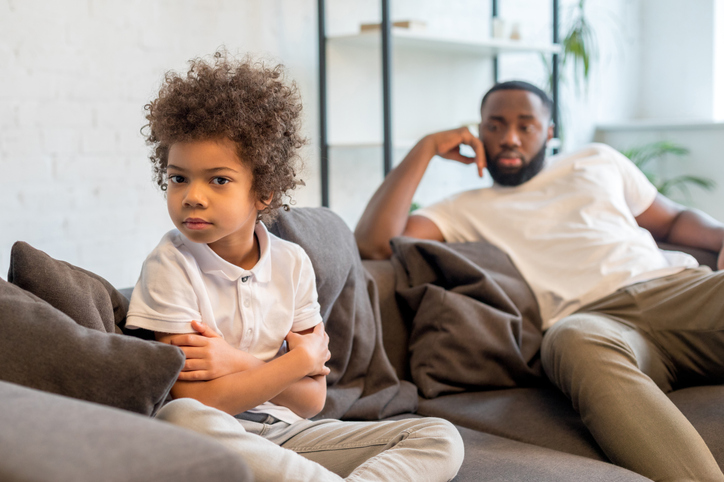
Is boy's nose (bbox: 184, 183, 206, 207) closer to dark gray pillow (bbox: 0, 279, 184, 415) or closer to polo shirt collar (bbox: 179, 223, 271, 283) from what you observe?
polo shirt collar (bbox: 179, 223, 271, 283)

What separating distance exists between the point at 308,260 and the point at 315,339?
17 cm

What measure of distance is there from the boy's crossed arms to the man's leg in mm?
621

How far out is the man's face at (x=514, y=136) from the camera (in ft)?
7.34

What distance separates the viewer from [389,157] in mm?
3035

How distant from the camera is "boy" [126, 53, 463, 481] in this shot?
1.16m

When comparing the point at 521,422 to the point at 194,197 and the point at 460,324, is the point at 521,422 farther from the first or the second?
the point at 194,197

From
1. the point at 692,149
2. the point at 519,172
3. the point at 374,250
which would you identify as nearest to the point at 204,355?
the point at 374,250

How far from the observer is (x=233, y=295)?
1.26 m

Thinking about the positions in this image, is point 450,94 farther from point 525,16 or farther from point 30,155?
point 30,155

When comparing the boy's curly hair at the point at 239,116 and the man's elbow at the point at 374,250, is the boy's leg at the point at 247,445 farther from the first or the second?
the man's elbow at the point at 374,250

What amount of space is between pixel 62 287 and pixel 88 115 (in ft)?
5.18

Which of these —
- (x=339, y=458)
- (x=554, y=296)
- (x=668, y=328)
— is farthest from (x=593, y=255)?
(x=339, y=458)

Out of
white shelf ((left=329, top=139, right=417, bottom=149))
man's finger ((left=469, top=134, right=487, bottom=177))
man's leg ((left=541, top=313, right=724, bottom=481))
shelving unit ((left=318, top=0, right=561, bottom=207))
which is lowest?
man's leg ((left=541, top=313, right=724, bottom=481))

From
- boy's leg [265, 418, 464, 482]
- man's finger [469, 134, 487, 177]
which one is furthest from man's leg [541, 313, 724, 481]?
man's finger [469, 134, 487, 177]
